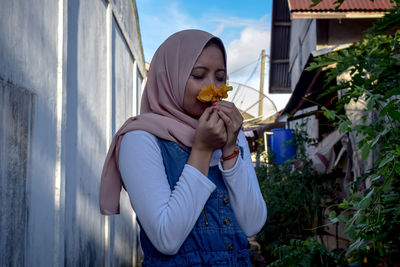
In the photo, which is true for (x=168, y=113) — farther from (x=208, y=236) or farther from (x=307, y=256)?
(x=307, y=256)

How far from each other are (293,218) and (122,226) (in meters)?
2.82

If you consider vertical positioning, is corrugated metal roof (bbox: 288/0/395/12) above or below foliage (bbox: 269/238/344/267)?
above

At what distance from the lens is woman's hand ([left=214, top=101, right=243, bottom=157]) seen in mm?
1259

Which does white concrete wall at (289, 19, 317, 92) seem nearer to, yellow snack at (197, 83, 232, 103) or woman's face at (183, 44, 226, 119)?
woman's face at (183, 44, 226, 119)

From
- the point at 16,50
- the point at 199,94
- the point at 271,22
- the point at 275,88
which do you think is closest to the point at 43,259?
the point at 16,50

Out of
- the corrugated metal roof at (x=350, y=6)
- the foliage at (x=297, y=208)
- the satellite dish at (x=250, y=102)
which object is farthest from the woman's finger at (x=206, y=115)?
the satellite dish at (x=250, y=102)

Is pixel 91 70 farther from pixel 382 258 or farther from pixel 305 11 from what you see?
pixel 305 11

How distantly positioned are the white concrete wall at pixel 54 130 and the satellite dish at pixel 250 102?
1224 cm

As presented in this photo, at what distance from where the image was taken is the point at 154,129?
4.26ft

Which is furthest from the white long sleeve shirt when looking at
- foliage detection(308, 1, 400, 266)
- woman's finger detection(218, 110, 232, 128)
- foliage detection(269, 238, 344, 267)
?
foliage detection(269, 238, 344, 267)

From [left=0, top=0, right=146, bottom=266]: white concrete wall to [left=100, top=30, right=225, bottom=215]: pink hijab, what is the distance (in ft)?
1.45

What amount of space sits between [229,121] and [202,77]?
22 centimetres

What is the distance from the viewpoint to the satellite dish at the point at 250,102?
15.8m

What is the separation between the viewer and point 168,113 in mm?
1414
